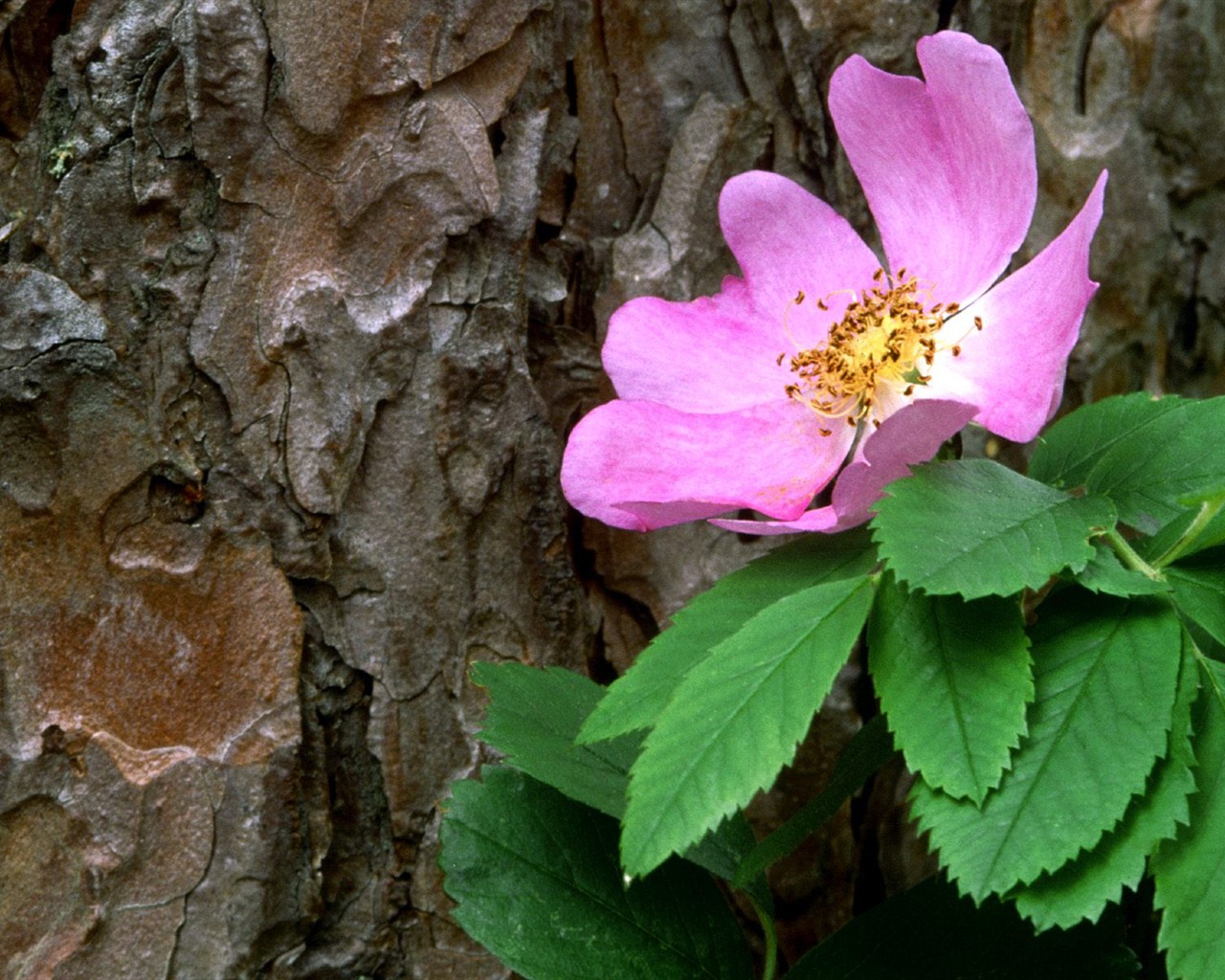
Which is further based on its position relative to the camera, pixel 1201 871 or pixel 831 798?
pixel 831 798

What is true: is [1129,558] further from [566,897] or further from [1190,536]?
[566,897]

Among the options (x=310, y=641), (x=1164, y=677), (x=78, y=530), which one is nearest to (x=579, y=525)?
(x=310, y=641)

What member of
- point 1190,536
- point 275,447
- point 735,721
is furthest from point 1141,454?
point 275,447

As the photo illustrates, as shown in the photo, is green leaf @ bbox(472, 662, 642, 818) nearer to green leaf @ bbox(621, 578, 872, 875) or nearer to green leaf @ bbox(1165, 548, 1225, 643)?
green leaf @ bbox(621, 578, 872, 875)

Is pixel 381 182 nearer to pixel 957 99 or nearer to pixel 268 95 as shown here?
pixel 268 95

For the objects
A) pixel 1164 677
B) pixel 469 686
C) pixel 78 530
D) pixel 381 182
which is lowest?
pixel 469 686

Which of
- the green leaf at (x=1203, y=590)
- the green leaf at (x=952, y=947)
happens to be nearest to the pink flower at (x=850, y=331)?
the green leaf at (x=1203, y=590)
